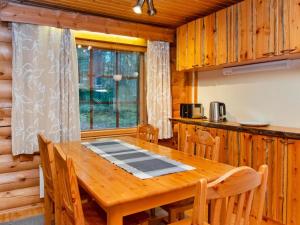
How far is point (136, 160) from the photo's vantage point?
77.4 inches

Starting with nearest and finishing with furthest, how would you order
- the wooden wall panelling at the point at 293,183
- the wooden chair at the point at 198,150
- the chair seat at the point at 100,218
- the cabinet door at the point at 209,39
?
the chair seat at the point at 100,218 < the wooden chair at the point at 198,150 < the wooden wall panelling at the point at 293,183 < the cabinet door at the point at 209,39

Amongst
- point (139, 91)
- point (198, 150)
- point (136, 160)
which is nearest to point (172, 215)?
point (136, 160)

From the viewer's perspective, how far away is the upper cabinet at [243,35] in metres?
2.39

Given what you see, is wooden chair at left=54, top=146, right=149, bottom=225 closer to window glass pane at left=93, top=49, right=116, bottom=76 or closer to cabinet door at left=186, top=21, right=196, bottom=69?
window glass pane at left=93, top=49, right=116, bottom=76

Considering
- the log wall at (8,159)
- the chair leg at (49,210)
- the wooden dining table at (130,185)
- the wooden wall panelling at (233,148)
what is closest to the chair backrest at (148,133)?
the wooden wall panelling at (233,148)

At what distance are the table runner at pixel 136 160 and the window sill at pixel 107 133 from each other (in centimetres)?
80

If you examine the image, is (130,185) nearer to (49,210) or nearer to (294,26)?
(49,210)

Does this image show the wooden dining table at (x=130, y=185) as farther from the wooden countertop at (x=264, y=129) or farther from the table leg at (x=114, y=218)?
the wooden countertop at (x=264, y=129)

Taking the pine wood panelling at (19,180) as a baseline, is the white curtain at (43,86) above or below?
above

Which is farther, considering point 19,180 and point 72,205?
point 19,180

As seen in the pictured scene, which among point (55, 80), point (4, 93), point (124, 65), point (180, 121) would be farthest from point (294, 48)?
point (4, 93)

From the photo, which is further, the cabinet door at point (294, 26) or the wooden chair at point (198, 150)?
the cabinet door at point (294, 26)

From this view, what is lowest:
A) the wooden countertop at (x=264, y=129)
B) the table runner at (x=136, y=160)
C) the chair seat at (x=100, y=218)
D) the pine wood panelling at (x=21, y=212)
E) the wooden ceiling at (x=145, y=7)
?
the pine wood panelling at (x=21, y=212)

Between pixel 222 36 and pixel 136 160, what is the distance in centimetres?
195
